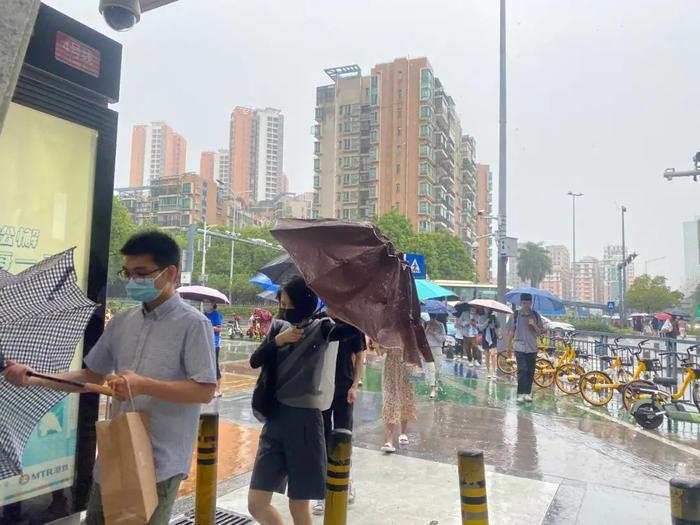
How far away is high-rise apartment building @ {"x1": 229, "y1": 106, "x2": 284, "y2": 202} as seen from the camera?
106 metres

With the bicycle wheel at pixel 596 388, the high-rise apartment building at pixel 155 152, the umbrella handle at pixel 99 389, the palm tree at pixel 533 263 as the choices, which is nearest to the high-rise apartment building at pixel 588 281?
the palm tree at pixel 533 263

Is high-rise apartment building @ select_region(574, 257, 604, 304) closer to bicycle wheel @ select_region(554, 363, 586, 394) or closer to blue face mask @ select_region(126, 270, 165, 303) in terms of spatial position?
bicycle wheel @ select_region(554, 363, 586, 394)

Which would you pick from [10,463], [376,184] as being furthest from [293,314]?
[376,184]

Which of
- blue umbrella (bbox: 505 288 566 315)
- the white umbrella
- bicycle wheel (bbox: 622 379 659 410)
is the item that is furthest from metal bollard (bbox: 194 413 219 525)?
blue umbrella (bbox: 505 288 566 315)

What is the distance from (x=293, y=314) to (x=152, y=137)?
113 metres

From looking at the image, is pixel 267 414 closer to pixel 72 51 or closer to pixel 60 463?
pixel 60 463

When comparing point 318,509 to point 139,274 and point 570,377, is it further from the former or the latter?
point 570,377

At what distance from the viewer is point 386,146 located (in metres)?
76.9

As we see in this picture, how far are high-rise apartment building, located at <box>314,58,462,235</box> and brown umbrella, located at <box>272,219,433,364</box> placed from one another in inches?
2744

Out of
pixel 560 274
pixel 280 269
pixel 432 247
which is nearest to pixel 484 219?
pixel 560 274

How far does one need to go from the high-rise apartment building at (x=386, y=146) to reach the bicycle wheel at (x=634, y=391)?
63812 millimetres

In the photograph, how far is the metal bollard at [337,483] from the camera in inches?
117

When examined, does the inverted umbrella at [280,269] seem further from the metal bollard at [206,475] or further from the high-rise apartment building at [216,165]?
the high-rise apartment building at [216,165]

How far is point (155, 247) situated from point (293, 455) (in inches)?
56.9
